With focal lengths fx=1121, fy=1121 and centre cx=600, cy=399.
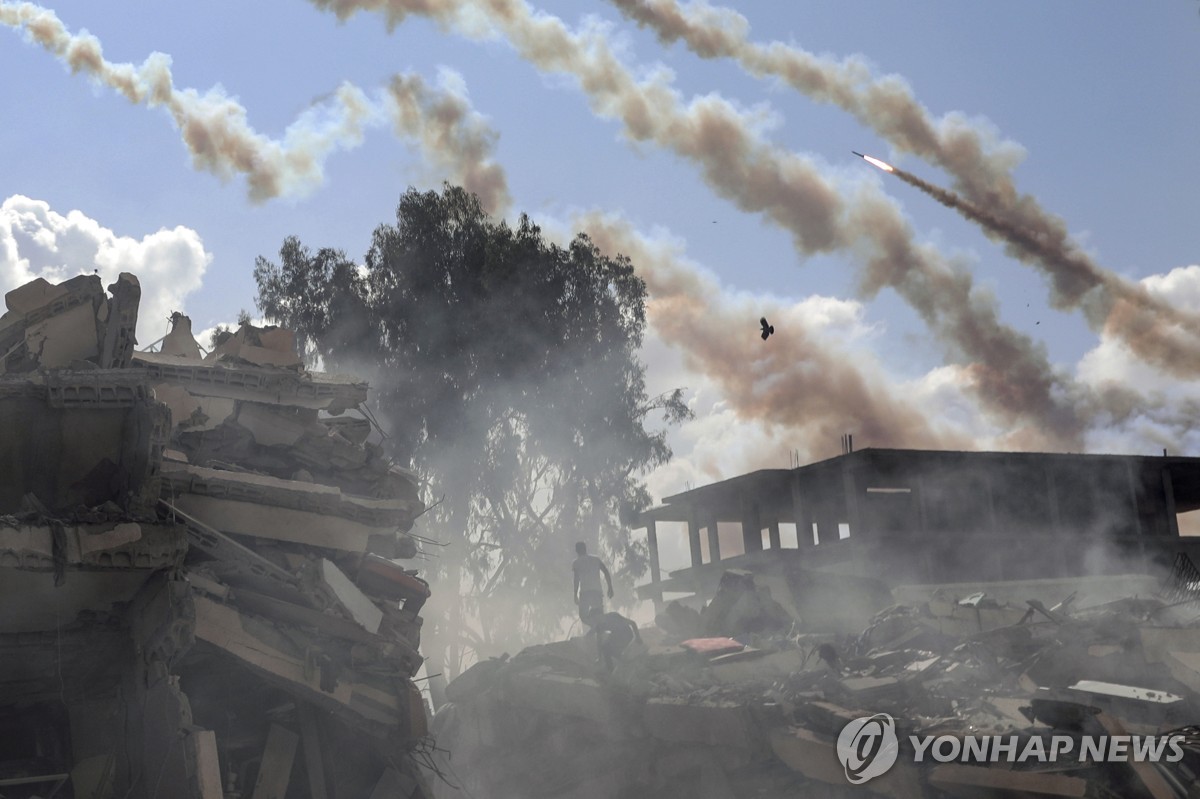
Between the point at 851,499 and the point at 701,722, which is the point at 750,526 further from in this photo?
the point at 701,722

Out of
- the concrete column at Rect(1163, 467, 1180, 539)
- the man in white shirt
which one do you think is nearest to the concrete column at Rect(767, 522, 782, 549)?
the concrete column at Rect(1163, 467, 1180, 539)

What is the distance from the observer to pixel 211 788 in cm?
899

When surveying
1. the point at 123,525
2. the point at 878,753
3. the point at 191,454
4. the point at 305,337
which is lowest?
the point at 878,753

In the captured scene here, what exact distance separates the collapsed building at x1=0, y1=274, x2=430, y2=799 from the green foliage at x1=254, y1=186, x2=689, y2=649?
749 inches

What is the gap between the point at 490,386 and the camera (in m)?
31.8

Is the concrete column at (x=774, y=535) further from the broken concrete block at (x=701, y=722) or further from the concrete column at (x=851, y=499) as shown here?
the broken concrete block at (x=701, y=722)

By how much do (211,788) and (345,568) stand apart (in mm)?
2869

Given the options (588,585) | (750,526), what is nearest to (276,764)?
(588,585)

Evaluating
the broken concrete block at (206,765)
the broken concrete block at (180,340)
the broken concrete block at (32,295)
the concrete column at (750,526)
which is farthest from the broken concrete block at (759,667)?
the concrete column at (750,526)

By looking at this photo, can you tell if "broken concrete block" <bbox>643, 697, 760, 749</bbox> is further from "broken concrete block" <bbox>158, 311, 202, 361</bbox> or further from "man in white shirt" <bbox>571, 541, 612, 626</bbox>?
"broken concrete block" <bbox>158, 311, 202, 361</bbox>

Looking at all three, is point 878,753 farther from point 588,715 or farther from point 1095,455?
point 1095,455

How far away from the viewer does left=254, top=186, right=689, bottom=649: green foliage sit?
103 feet

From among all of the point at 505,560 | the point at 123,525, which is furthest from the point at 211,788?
the point at 505,560

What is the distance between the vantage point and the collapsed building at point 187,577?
9.36 metres
